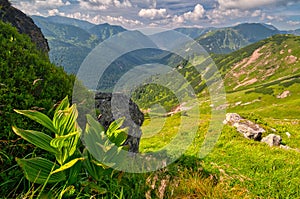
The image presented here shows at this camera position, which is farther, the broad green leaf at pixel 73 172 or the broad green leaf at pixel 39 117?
the broad green leaf at pixel 73 172

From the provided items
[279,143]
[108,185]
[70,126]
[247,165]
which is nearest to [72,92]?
[70,126]

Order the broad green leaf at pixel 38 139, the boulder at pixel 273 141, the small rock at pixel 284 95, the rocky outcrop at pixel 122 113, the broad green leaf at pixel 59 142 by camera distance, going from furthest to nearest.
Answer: the small rock at pixel 284 95 < the boulder at pixel 273 141 < the rocky outcrop at pixel 122 113 < the broad green leaf at pixel 38 139 < the broad green leaf at pixel 59 142

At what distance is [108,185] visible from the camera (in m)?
4.70

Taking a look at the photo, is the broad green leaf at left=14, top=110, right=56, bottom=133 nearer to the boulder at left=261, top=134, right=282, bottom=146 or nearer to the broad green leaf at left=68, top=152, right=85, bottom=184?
the broad green leaf at left=68, top=152, right=85, bottom=184

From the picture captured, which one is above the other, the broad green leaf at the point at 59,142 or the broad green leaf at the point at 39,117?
the broad green leaf at the point at 39,117

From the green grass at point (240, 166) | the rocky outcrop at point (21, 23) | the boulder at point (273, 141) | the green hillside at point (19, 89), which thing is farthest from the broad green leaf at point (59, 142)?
the boulder at point (273, 141)

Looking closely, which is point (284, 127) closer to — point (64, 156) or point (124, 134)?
point (124, 134)

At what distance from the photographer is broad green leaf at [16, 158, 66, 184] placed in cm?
377

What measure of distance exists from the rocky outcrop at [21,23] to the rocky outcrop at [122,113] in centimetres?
353

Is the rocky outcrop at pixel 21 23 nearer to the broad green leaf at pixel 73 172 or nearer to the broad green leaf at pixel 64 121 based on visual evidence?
the broad green leaf at pixel 64 121

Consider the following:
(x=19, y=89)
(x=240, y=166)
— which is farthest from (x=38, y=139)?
(x=240, y=166)

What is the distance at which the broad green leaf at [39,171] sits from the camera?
3772mm

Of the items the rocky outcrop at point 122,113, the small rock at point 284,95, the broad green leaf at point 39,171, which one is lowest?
the small rock at point 284,95

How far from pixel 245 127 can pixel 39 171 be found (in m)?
12.4
